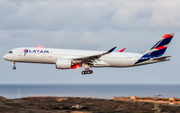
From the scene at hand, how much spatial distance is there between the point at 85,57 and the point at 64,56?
428 cm

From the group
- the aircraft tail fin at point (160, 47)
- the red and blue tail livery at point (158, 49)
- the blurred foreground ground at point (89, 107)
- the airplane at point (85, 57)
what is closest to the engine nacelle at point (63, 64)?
the airplane at point (85, 57)

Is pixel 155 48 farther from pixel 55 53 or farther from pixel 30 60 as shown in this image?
pixel 30 60

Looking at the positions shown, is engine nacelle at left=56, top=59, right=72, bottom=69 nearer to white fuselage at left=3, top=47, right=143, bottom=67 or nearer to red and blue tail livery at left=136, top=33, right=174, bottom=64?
white fuselage at left=3, top=47, right=143, bottom=67

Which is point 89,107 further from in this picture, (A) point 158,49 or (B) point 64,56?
(A) point 158,49

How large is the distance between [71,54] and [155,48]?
16794 mm

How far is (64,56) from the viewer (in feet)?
154

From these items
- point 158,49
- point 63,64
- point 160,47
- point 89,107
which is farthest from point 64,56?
point 160,47

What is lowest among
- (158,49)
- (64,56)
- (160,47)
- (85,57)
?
(85,57)

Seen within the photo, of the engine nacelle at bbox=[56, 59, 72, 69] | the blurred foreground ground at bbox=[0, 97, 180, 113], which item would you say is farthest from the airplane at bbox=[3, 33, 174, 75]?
the blurred foreground ground at bbox=[0, 97, 180, 113]

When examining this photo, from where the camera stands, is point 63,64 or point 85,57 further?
point 63,64

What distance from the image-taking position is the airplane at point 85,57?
152ft

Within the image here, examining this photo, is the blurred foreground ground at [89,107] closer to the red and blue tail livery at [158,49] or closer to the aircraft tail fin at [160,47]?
the red and blue tail livery at [158,49]

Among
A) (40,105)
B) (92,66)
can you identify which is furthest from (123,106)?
(92,66)

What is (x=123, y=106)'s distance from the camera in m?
35.9
